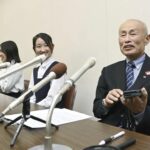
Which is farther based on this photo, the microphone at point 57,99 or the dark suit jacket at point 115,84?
the dark suit jacket at point 115,84

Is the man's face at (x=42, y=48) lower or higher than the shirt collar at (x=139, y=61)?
higher

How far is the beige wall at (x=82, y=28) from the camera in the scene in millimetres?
2598

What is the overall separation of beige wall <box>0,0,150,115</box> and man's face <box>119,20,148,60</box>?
394mm

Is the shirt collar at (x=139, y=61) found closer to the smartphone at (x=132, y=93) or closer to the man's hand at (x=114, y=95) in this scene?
the man's hand at (x=114, y=95)

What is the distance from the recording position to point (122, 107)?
1844 millimetres

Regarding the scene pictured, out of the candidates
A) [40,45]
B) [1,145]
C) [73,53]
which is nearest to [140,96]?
[1,145]

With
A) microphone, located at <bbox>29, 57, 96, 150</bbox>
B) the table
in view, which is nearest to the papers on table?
the table

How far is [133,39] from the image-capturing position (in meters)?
1.92

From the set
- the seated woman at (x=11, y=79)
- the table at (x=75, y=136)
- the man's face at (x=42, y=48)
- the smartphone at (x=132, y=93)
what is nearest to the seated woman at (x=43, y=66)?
the man's face at (x=42, y=48)

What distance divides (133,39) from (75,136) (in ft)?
2.87

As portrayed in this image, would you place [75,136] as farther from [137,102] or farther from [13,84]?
[13,84]

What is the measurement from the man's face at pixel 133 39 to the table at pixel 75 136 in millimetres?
628

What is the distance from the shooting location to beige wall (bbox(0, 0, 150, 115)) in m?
2.60

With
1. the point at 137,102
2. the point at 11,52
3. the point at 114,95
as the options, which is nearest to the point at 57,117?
the point at 114,95
